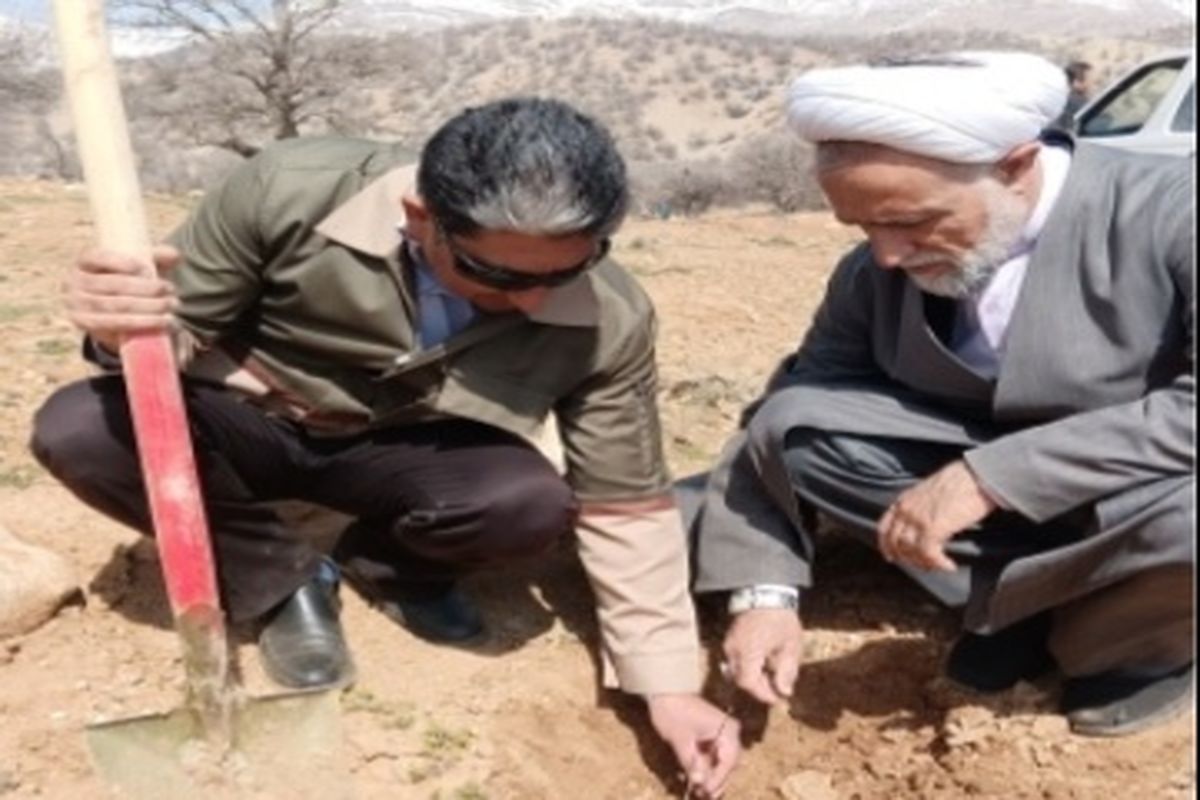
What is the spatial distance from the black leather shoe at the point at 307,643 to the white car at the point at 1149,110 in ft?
22.2

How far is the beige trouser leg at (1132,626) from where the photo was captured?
2.40 meters

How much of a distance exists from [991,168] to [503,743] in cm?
136

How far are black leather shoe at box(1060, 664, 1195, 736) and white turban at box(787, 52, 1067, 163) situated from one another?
0.97 metres

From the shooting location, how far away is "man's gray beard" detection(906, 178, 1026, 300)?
238 centimetres

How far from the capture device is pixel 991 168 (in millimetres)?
2367

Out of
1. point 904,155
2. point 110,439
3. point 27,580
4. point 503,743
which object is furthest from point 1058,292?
point 27,580

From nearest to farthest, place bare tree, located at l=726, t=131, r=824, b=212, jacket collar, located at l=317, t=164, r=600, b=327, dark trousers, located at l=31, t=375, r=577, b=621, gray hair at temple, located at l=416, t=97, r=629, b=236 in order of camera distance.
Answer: gray hair at temple, located at l=416, t=97, r=629, b=236 < jacket collar, located at l=317, t=164, r=600, b=327 < dark trousers, located at l=31, t=375, r=577, b=621 < bare tree, located at l=726, t=131, r=824, b=212

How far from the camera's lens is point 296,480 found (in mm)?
2879

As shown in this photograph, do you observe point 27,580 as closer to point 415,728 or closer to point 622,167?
point 415,728

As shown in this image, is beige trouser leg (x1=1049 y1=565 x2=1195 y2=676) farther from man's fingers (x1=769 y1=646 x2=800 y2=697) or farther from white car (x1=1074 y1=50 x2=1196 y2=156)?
white car (x1=1074 y1=50 x2=1196 y2=156)

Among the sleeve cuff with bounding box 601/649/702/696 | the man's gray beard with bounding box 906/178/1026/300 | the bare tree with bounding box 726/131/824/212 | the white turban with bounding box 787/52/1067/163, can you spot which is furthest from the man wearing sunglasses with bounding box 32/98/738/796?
the bare tree with bounding box 726/131/824/212

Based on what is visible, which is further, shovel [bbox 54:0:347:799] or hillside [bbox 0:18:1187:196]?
hillside [bbox 0:18:1187:196]

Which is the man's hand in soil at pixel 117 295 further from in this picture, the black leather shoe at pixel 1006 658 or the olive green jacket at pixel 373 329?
the black leather shoe at pixel 1006 658

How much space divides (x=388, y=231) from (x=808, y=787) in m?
1.28
